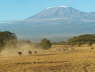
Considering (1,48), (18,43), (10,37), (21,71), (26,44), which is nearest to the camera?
(21,71)

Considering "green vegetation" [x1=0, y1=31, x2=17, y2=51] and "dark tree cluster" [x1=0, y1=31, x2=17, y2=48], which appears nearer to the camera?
"green vegetation" [x1=0, y1=31, x2=17, y2=51]

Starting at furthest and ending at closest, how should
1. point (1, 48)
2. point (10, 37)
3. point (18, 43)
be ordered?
point (18, 43) → point (10, 37) → point (1, 48)

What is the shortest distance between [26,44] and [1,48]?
16876mm

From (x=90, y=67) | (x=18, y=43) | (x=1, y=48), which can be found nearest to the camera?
(x=90, y=67)

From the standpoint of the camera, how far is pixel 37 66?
30.7m

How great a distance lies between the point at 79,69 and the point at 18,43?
45.2 meters

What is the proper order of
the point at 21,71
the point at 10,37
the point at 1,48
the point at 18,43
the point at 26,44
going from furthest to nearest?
the point at 26,44
the point at 18,43
the point at 10,37
the point at 1,48
the point at 21,71

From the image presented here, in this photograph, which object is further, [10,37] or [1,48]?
[10,37]

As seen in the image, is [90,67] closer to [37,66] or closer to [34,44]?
[37,66]

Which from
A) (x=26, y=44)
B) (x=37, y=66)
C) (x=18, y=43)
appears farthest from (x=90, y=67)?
(x=26, y=44)

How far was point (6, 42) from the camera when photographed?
63.8m

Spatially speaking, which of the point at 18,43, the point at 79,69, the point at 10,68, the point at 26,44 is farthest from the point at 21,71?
the point at 26,44

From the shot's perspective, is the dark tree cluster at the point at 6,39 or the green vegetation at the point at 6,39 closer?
the green vegetation at the point at 6,39

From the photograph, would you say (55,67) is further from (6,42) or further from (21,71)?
(6,42)
